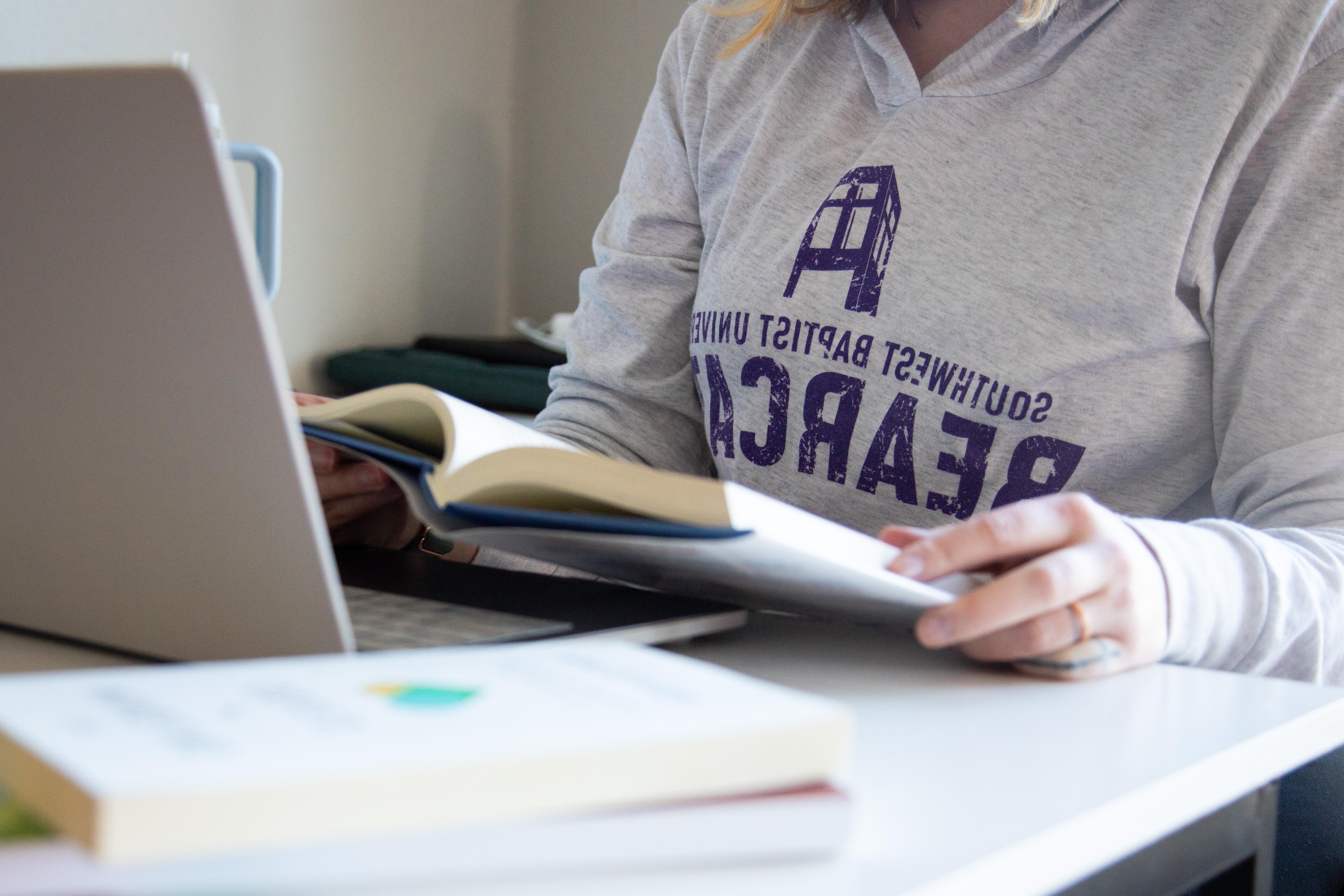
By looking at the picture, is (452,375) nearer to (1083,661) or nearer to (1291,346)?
(1291,346)

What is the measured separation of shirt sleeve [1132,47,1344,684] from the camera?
58 centimetres

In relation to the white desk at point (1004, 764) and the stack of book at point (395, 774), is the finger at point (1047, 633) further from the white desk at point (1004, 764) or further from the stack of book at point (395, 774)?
the stack of book at point (395, 774)

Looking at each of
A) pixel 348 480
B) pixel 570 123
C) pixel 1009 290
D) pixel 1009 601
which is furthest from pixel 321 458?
pixel 570 123

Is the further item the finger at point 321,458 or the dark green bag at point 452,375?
the dark green bag at point 452,375

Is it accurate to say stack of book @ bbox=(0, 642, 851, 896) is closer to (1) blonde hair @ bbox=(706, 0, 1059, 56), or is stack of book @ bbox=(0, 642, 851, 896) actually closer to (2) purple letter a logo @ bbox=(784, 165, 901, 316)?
(2) purple letter a logo @ bbox=(784, 165, 901, 316)

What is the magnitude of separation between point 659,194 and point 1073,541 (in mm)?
A: 623

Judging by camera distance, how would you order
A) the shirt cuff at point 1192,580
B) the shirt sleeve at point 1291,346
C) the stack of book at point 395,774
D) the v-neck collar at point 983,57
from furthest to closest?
1. the v-neck collar at point 983,57
2. the shirt sleeve at point 1291,346
3. the shirt cuff at point 1192,580
4. the stack of book at point 395,774

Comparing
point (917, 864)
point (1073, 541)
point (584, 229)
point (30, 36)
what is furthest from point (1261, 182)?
point (584, 229)

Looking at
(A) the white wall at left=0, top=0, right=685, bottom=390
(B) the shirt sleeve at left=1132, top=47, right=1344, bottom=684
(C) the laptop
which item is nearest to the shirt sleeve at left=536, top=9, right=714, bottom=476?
(B) the shirt sleeve at left=1132, top=47, right=1344, bottom=684

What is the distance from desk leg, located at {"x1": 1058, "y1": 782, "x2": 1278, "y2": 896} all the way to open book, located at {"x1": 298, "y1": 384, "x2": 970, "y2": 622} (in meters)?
0.11

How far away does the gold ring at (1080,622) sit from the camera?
0.44 meters

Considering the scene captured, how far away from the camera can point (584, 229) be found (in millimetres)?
2561

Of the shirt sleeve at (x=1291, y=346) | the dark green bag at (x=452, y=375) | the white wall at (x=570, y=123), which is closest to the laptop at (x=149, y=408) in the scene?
the shirt sleeve at (x=1291, y=346)

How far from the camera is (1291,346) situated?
67 cm
